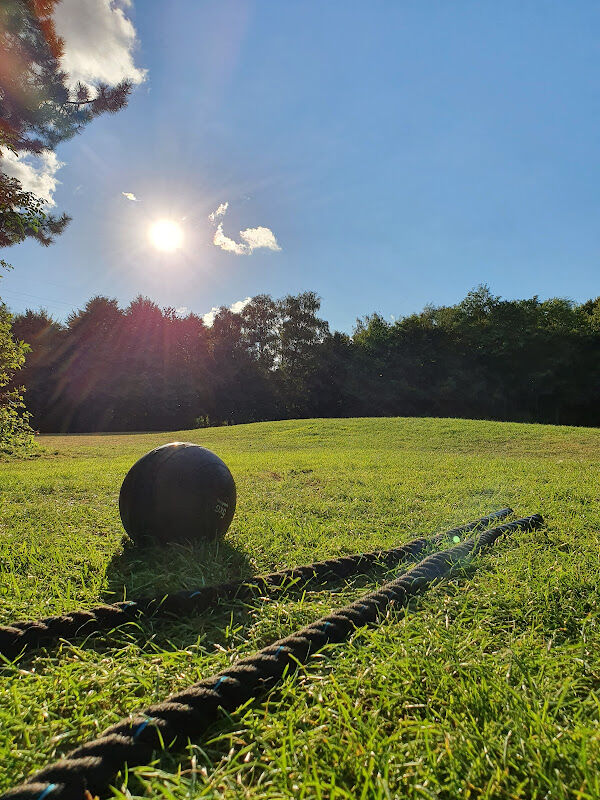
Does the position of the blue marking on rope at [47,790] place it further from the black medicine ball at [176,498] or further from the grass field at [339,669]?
the black medicine ball at [176,498]

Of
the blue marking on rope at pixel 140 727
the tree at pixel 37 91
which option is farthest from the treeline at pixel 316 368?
the blue marking on rope at pixel 140 727

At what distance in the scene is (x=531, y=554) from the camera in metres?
3.71

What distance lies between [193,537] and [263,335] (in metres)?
40.9

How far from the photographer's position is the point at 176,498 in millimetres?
3979

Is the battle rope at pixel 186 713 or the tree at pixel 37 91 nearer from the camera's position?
the battle rope at pixel 186 713

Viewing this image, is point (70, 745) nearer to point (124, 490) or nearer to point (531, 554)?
point (124, 490)

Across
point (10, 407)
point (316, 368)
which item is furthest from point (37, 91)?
point (316, 368)

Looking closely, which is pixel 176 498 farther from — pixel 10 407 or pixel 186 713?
pixel 10 407

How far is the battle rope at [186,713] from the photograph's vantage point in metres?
1.44

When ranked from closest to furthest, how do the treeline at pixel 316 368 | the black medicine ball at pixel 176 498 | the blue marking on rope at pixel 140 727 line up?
the blue marking on rope at pixel 140 727 < the black medicine ball at pixel 176 498 < the treeline at pixel 316 368

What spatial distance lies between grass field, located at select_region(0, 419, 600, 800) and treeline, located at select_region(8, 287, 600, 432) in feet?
106

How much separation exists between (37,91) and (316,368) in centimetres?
2973

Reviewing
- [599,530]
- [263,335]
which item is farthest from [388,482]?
[263,335]

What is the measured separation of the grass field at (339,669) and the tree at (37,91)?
10572mm
